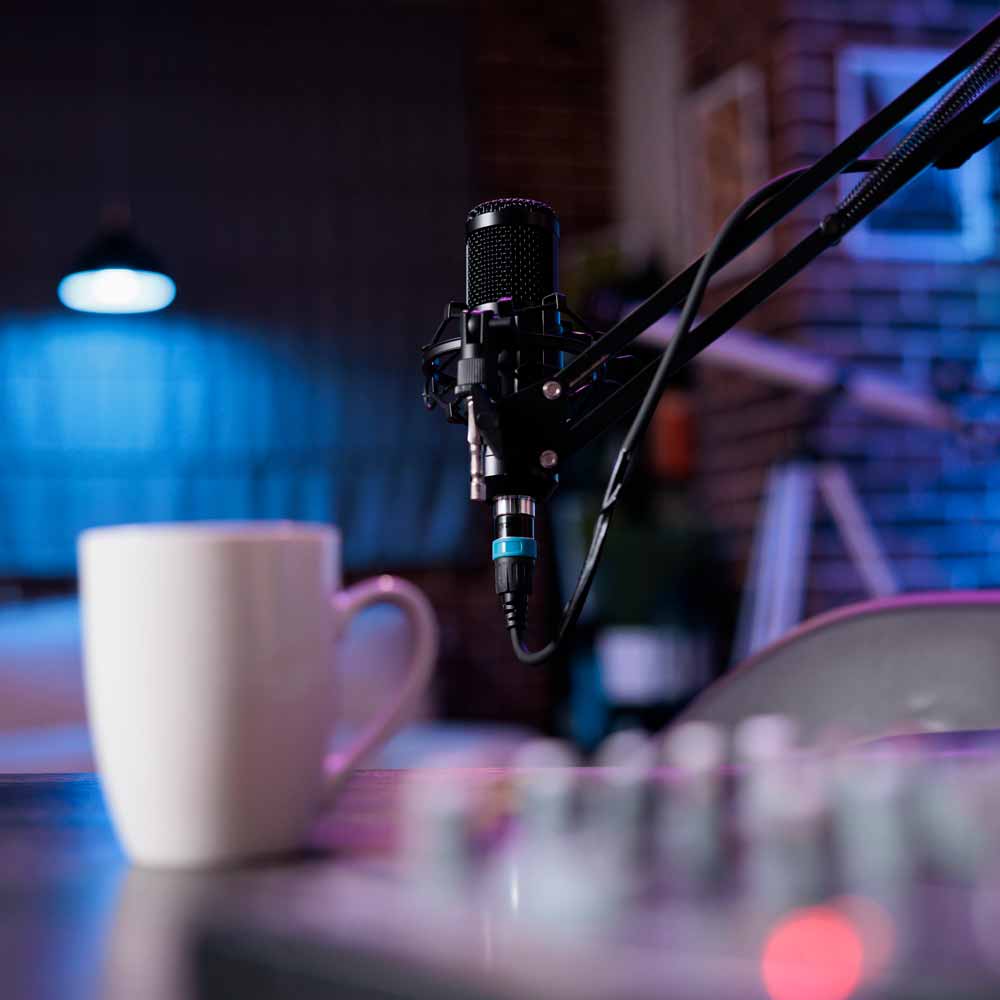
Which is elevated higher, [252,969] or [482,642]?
[252,969]

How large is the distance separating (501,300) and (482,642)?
358cm

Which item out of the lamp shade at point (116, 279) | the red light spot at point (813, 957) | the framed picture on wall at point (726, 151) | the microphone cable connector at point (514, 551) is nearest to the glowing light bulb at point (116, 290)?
the lamp shade at point (116, 279)

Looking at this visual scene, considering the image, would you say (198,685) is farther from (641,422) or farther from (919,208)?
(919,208)

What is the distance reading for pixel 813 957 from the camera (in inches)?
10.6

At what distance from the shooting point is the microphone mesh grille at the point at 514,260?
1.49 ft

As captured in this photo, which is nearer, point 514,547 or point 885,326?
point 514,547

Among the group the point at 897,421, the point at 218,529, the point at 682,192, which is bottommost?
the point at 218,529

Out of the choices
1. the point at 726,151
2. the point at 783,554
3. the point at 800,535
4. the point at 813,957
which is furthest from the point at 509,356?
the point at 726,151

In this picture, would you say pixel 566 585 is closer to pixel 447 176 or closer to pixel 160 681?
pixel 447 176

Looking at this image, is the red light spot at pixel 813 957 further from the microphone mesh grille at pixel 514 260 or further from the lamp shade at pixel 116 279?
the lamp shade at pixel 116 279

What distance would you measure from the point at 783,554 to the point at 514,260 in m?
2.52

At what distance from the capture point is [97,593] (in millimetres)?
424

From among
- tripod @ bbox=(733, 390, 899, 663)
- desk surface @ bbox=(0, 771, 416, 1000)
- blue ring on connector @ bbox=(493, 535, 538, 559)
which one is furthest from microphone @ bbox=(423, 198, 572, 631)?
tripod @ bbox=(733, 390, 899, 663)

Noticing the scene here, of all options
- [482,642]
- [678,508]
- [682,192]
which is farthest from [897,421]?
[482,642]
